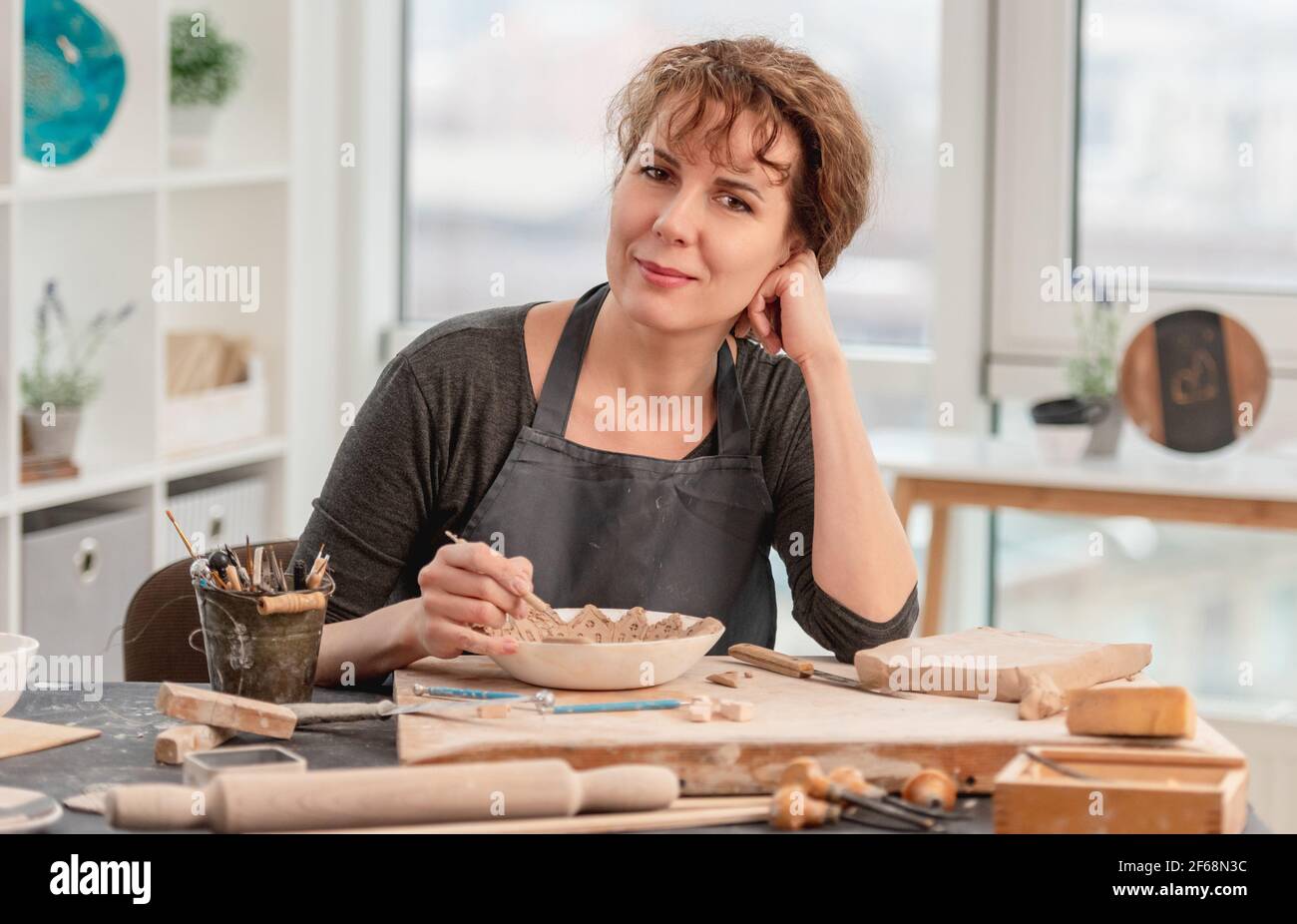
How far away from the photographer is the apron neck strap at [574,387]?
6.20ft

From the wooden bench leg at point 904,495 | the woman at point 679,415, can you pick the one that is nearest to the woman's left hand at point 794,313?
the woman at point 679,415

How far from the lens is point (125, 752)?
54.0 inches

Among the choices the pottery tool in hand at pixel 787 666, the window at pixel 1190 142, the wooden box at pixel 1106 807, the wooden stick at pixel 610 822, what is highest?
the window at pixel 1190 142

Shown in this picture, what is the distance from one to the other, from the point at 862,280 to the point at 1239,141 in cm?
83

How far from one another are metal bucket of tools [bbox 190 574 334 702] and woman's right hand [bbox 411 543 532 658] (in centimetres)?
11

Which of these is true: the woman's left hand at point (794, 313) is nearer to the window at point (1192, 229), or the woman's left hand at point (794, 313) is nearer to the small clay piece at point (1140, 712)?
the small clay piece at point (1140, 712)

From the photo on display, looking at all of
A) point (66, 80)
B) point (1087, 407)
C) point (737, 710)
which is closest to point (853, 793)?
point (737, 710)

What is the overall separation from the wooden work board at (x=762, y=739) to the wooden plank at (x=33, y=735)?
0.27 m

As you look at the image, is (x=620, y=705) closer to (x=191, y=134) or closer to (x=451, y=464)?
(x=451, y=464)

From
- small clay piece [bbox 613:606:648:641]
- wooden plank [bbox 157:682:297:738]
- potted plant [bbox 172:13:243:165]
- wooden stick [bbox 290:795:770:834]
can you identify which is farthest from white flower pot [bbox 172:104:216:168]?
wooden stick [bbox 290:795:770:834]

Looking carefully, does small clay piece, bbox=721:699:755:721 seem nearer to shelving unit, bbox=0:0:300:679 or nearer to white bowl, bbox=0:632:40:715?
white bowl, bbox=0:632:40:715

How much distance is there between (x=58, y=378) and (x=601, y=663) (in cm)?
187

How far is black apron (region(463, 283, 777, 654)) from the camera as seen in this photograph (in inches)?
73.4
